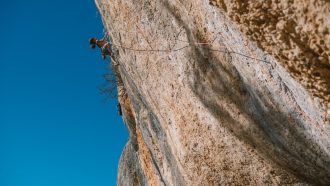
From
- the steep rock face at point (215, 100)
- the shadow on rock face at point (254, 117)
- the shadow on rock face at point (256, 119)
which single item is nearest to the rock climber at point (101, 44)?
the steep rock face at point (215, 100)

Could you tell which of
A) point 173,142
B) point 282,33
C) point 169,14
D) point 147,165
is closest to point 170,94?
point 173,142

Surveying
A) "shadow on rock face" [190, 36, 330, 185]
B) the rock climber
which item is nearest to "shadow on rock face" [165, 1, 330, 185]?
"shadow on rock face" [190, 36, 330, 185]

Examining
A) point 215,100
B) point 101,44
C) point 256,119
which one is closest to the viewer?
point 256,119

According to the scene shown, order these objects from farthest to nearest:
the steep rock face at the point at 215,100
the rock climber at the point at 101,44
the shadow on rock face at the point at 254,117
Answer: the rock climber at the point at 101,44 → the shadow on rock face at the point at 254,117 → the steep rock face at the point at 215,100

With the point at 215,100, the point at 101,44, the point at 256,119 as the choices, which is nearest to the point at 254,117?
the point at 256,119

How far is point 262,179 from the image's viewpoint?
371 cm

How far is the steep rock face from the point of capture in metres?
2.68

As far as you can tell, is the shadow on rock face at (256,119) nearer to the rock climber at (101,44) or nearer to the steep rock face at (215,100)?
the steep rock face at (215,100)

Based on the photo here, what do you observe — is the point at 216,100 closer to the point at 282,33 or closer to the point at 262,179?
the point at 262,179

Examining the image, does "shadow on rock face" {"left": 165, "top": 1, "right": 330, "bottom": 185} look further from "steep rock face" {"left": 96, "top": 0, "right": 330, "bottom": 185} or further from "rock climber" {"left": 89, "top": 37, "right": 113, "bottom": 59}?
"rock climber" {"left": 89, "top": 37, "right": 113, "bottom": 59}

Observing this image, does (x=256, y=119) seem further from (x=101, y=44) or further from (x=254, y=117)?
(x=101, y=44)

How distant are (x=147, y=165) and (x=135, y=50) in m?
3.80

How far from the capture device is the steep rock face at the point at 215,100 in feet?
8.80

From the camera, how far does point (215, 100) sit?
3.64 meters
